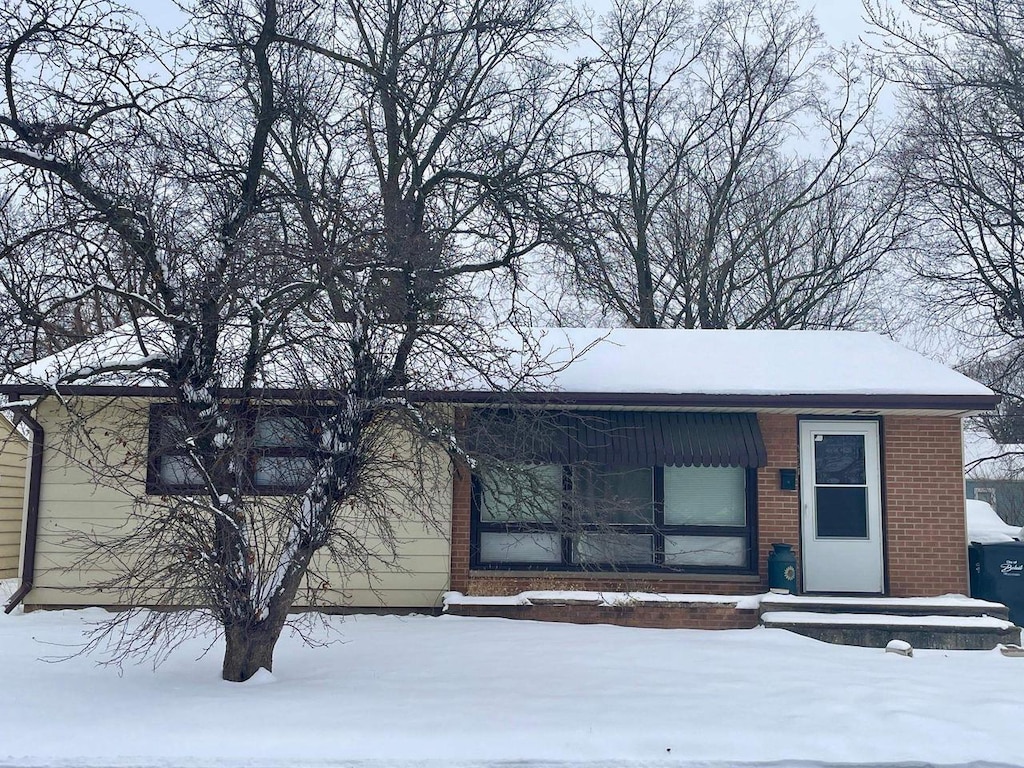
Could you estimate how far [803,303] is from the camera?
25328mm

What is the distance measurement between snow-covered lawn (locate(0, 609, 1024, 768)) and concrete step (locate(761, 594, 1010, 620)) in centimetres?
96

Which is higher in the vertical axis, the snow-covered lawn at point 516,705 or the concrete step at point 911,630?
the concrete step at point 911,630

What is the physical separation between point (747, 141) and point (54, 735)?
2403 centimetres

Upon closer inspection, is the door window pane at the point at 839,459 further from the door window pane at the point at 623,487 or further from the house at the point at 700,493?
the door window pane at the point at 623,487

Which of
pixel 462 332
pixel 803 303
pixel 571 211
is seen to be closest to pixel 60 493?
pixel 462 332

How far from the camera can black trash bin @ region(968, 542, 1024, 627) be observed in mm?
10805

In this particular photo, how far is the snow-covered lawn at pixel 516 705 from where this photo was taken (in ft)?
18.7

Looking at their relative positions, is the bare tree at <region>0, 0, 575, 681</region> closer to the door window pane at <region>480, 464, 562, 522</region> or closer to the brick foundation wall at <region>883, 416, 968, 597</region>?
the door window pane at <region>480, 464, 562, 522</region>

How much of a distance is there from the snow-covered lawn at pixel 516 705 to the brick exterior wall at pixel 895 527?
70.9 inches

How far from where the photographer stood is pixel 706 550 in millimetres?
11266

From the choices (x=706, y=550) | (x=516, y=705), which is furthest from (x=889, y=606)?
(x=516, y=705)

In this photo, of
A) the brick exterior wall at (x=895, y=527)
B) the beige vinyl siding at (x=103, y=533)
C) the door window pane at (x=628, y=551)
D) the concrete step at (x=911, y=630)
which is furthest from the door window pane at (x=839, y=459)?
the beige vinyl siding at (x=103, y=533)

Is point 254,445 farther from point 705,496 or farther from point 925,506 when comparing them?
point 925,506

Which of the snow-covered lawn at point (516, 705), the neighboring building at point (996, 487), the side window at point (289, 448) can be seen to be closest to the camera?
the snow-covered lawn at point (516, 705)
